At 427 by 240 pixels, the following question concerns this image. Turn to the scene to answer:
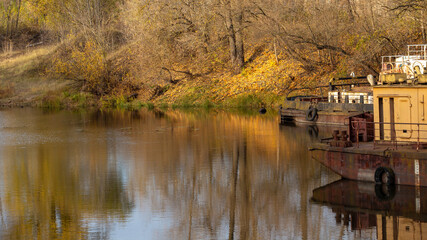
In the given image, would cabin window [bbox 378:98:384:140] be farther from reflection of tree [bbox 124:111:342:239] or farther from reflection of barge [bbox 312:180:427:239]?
reflection of tree [bbox 124:111:342:239]

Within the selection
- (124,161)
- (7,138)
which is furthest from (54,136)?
(124,161)

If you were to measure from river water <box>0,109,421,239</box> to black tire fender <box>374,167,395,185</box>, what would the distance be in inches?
69.3

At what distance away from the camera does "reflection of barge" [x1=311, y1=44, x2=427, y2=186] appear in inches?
911

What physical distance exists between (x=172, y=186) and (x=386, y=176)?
825 cm

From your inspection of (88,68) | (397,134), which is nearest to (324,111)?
(397,134)

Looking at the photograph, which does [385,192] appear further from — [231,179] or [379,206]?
[231,179]

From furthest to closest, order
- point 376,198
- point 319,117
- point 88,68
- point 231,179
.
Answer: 1. point 88,68
2. point 319,117
3. point 231,179
4. point 376,198

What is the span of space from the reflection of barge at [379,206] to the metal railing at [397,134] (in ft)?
5.15

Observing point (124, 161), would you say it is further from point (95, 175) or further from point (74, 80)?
point (74, 80)

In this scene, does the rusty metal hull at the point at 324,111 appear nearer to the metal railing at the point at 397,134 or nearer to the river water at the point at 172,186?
the river water at the point at 172,186

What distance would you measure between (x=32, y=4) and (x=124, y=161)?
196 feet

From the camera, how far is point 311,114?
4594cm

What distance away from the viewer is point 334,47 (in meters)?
54.9

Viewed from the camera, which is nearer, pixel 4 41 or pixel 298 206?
pixel 298 206
